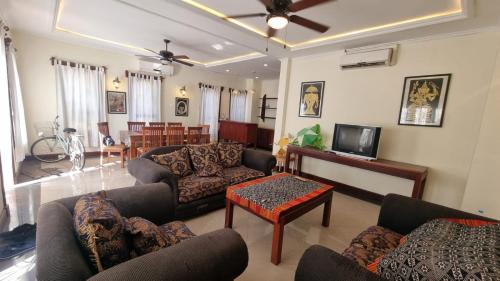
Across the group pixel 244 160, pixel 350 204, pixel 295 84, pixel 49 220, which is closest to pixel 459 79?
pixel 350 204

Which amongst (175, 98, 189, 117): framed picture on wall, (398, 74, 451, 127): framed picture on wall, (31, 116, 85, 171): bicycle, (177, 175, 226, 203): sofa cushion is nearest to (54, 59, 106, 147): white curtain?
(31, 116, 85, 171): bicycle

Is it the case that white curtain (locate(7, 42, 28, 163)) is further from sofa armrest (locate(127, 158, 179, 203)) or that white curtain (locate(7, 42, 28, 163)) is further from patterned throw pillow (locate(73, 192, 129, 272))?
patterned throw pillow (locate(73, 192, 129, 272))

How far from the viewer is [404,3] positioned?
2.45 metres

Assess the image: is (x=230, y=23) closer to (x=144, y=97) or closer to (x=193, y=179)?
(x=193, y=179)

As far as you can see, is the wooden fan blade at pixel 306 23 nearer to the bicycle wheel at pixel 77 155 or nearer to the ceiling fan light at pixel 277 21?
the ceiling fan light at pixel 277 21

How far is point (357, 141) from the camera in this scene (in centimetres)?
350

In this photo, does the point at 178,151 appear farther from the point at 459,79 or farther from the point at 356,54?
the point at 459,79

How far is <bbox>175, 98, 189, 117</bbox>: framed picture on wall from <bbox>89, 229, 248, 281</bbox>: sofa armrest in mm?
6144

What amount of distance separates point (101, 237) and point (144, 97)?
5839 mm

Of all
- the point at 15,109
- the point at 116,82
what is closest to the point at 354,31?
the point at 116,82

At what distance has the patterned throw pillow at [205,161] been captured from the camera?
285 centimetres

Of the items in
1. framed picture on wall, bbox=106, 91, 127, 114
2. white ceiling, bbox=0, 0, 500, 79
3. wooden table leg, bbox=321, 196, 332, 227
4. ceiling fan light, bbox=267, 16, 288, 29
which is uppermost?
white ceiling, bbox=0, 0, 500, 79

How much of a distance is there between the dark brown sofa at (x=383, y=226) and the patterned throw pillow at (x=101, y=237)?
0.93 m

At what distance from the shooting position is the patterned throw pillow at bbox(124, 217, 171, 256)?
1.07 meters
